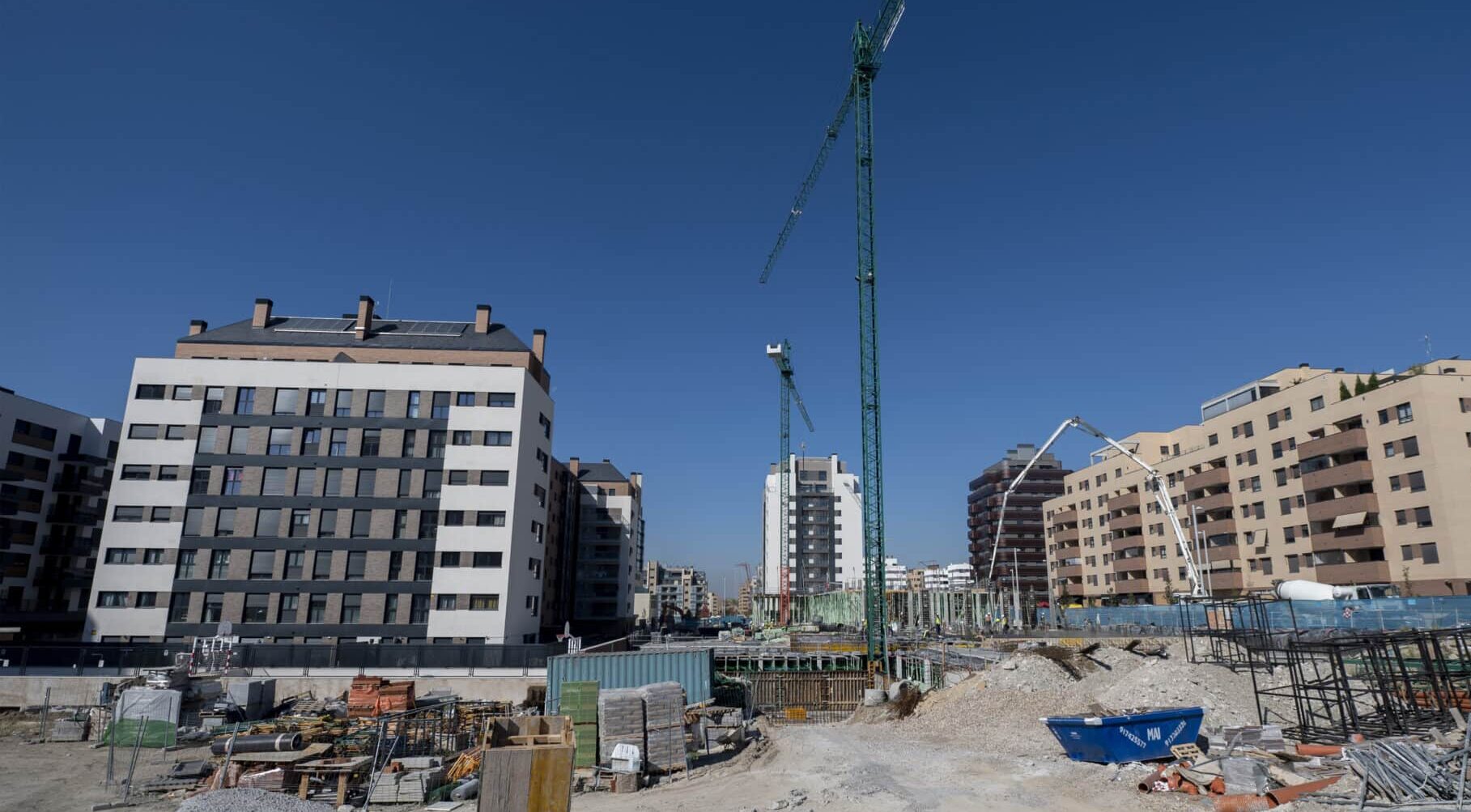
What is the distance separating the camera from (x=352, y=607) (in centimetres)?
5659

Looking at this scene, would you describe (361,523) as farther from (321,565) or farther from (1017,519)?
(1017,519)

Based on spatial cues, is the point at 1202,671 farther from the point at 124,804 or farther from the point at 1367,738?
the point at 124,804

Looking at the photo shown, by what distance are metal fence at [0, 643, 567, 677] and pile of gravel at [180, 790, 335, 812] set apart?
3394 centimetres

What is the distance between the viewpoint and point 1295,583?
55344 millimetres

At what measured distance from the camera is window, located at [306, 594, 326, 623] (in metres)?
56.2

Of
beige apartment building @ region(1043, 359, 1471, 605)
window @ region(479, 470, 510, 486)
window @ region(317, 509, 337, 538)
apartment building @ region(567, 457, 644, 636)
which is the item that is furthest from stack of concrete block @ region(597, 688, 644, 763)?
apartment building @ region(567, 457, 644, 636)

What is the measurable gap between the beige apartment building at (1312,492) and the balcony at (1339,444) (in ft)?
0.26

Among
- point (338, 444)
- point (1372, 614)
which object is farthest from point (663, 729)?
point (1372, 614)

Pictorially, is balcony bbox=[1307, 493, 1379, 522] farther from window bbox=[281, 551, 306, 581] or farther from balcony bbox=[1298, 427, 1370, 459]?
window bbox=[281, 551, 306, 581]

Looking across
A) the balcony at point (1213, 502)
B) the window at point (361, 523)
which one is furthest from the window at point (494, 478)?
the balcony at point (1213, 502)

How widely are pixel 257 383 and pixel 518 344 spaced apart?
62.7 feet

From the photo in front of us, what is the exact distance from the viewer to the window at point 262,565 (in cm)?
5666

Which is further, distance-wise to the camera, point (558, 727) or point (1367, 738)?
point (558, 727)

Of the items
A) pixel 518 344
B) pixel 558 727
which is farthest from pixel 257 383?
pixel 558 727
